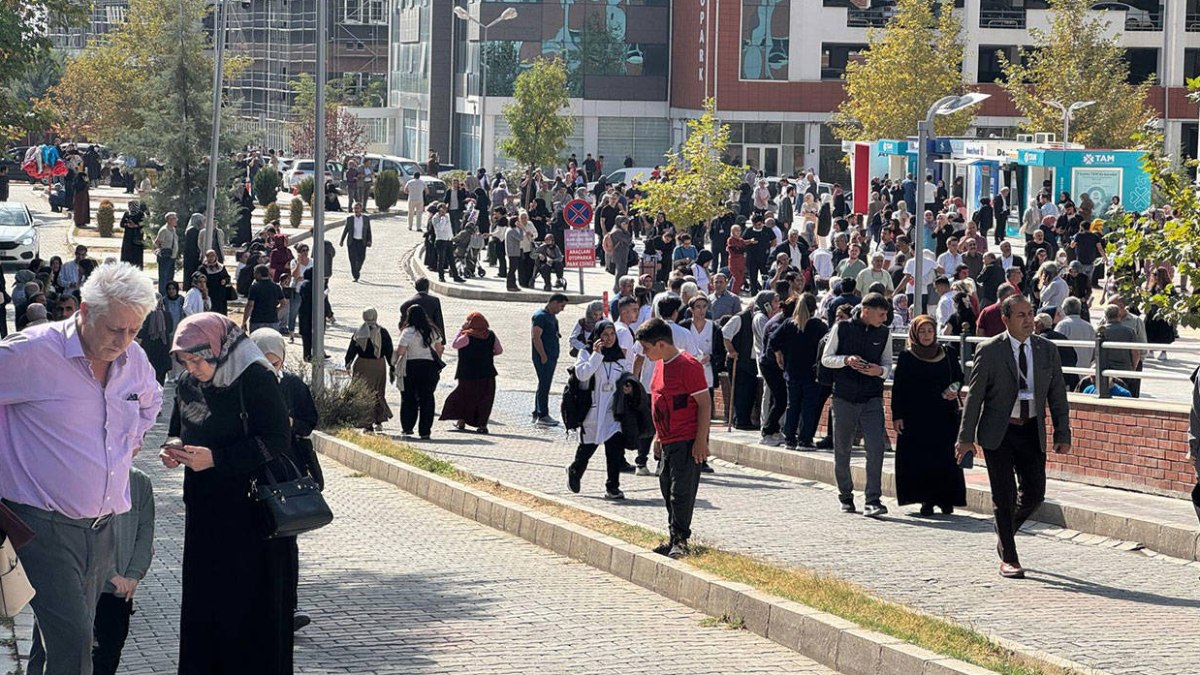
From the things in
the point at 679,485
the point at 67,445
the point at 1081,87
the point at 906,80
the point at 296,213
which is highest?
the point at 906,80

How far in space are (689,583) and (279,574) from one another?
3.73 metres

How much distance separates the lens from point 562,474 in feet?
54.9

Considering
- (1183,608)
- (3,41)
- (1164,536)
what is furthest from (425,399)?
(1183,608)

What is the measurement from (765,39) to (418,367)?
60.7 meters

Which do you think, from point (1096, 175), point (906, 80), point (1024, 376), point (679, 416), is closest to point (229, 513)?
point (679, 416)

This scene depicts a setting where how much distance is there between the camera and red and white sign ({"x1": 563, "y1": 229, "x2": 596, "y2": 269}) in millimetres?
34656

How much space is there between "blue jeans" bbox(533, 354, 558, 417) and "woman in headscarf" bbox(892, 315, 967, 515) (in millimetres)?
8315

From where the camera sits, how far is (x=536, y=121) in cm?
6372

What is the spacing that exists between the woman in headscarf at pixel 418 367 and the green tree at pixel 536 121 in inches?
1731

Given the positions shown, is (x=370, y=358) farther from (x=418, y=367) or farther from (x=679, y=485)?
(x=679, y=485)

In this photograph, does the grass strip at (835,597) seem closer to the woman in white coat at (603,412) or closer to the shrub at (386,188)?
the woman in white coat at (603,412)

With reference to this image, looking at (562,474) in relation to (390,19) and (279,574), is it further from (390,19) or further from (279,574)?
(390,19)

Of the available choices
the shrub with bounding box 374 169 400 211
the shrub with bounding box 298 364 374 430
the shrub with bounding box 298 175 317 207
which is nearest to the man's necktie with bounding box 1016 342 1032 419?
the shrub with bounding box 298 364 374 430

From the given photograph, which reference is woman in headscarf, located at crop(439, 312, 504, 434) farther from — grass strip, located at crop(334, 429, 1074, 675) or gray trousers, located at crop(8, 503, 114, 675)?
gray trousers, located at crop(8, 503, 114, 675)
